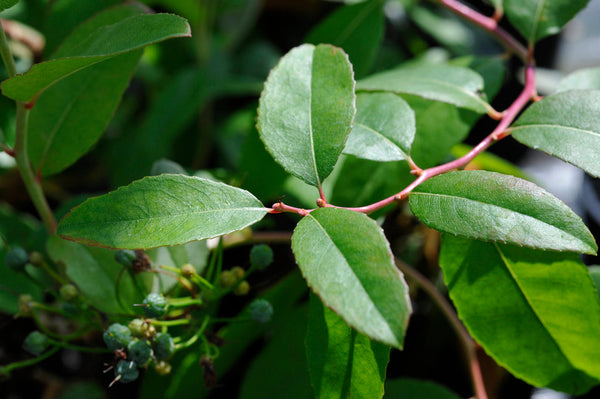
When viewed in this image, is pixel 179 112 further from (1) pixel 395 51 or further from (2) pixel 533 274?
(2) pixel 533 274

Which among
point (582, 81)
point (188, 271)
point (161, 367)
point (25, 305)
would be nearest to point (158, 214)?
point (188, 271)

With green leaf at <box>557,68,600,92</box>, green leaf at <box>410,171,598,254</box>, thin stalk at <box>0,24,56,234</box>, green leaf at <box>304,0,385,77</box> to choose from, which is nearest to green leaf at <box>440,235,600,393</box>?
green leaf at <box>410,171,598,254</box>

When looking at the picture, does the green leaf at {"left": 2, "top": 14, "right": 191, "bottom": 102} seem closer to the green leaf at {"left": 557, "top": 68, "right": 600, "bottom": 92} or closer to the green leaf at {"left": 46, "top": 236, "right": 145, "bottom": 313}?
the green leaf at {"left": 46, "top": 236, "right": 145, "bottom": 313}

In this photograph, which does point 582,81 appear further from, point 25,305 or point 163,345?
point 25,305

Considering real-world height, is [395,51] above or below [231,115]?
above

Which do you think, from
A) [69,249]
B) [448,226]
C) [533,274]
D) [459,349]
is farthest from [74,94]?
[459,349]

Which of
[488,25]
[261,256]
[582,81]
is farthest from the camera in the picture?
[488,25]

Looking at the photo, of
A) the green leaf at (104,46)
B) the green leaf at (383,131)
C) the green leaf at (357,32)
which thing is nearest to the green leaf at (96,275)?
the green leaf at (104,46)
